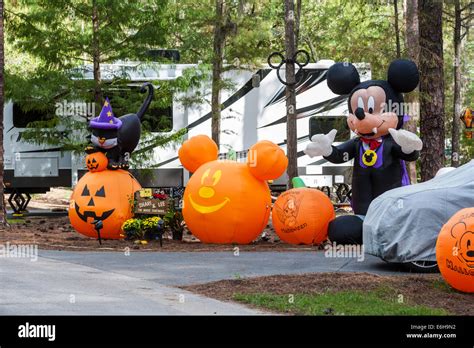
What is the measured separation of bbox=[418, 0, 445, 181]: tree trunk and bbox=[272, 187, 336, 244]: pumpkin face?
13.9 feet

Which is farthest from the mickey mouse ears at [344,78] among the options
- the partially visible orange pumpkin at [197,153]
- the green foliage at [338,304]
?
the green foliage at [338,304]

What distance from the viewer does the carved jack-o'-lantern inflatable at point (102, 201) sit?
16.9 metres

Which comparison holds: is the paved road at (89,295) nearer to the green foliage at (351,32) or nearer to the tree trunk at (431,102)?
the tree trunk at (431,102)

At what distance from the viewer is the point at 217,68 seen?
84.5ft

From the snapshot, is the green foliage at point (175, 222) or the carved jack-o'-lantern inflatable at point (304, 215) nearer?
the carved jack-o'-lantern inflatable at point (304, 215)

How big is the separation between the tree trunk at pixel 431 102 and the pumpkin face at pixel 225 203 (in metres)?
4.71

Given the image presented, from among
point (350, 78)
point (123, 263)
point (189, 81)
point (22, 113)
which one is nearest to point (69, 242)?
point (123, 263)

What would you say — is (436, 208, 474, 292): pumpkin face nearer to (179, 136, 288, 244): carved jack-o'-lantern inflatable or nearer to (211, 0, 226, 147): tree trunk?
(179, 136, 288, 244): carved jack-o'-lantern inflatable

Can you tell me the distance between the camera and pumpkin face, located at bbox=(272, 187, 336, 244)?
1592 cm

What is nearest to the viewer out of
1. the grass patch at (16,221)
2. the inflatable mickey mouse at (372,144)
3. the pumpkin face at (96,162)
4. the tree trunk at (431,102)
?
the inflatable mickey mouse at (372,144)

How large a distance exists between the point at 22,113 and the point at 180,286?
49.1 ft

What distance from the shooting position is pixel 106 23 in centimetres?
2316

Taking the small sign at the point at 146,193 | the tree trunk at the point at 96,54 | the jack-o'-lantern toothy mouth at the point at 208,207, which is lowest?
the jack-o'-lantern toothy mouth at the point at 208,207
